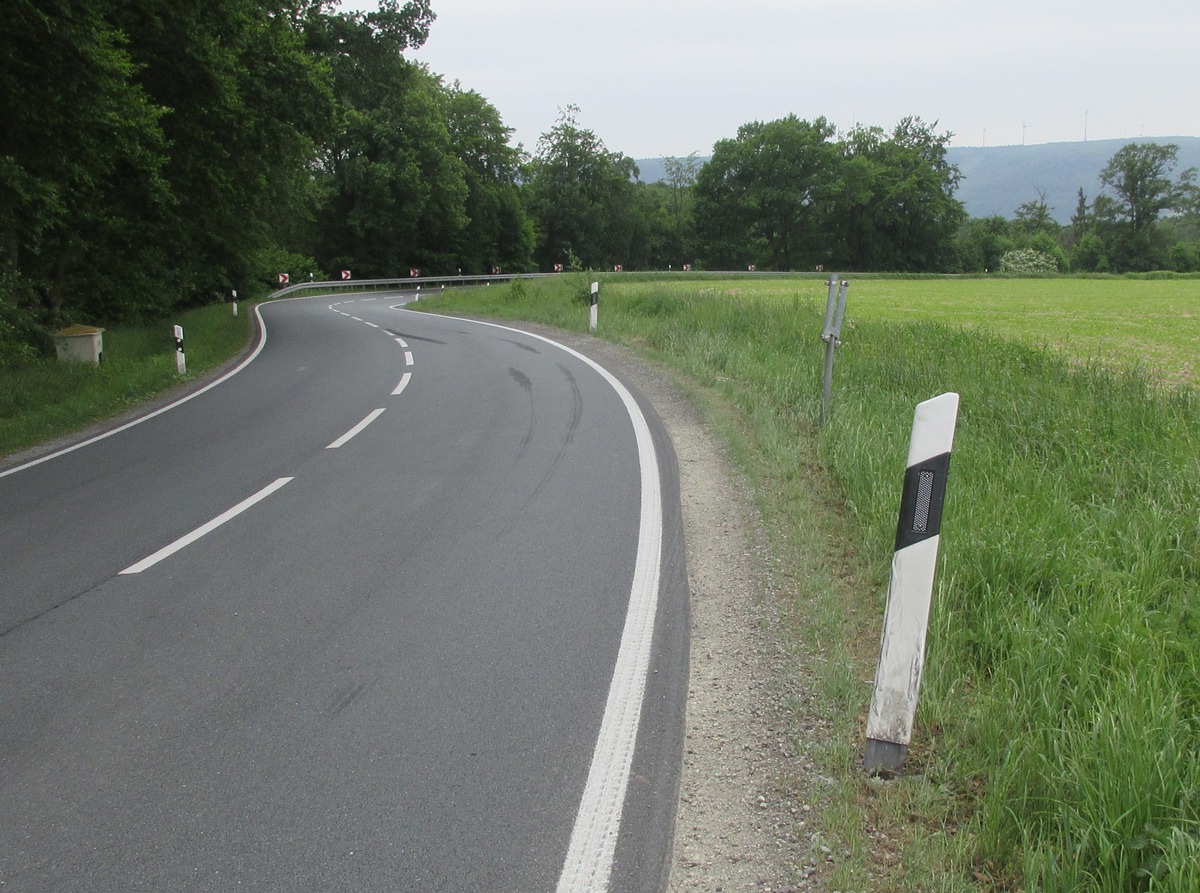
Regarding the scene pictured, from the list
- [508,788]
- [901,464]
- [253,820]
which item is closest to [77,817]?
[253,820]

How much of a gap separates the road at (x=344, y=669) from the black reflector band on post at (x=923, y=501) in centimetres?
126

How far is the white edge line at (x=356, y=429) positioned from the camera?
9508 mm

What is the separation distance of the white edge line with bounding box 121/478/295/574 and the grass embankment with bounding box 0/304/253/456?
14.6 feet

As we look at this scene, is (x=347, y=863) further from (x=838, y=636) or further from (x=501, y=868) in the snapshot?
(x=838, y=636)

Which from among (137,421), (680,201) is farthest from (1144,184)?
(137,421)

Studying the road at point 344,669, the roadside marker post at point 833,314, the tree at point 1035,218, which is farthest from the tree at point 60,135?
the tree at point 1035,218

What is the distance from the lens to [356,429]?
1034 centimetres

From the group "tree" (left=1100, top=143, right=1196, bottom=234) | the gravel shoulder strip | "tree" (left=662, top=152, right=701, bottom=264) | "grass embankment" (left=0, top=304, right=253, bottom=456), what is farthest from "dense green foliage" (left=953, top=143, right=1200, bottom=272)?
the gravel shoulder strip

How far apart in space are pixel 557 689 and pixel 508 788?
79 cm

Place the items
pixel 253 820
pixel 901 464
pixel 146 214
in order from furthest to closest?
pixel 146 214 → pixel 901 464 → pixel 253 820

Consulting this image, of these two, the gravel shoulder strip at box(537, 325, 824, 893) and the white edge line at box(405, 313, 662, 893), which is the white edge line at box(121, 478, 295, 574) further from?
the gravel shoulder strip at box(537, 325, 824, 893)

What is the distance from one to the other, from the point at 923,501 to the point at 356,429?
26.6 feet

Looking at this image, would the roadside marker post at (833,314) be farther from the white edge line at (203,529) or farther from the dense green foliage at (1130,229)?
the dense green foliage at (1130,229)

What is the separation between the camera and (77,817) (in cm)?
318
